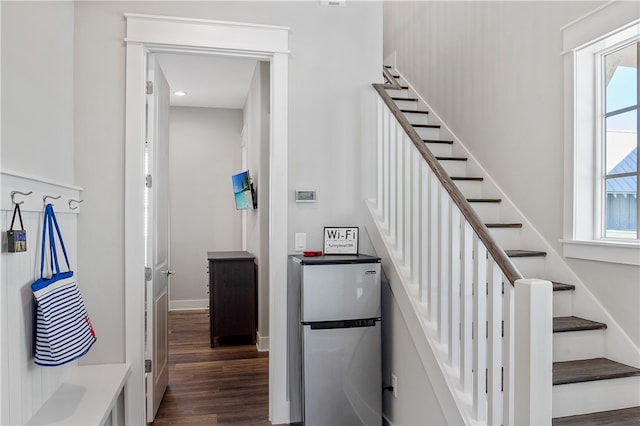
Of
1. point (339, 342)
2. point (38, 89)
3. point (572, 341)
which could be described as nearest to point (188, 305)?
point (339, 342)

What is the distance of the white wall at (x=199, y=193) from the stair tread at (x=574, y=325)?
4.78 metres

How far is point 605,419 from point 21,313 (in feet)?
8.36

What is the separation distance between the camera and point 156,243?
9.71 ft

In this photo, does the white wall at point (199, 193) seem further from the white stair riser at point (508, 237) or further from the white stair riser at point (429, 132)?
the white stair riser at point (508, 237)

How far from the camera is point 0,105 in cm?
164

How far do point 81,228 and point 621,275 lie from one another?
2.97 m

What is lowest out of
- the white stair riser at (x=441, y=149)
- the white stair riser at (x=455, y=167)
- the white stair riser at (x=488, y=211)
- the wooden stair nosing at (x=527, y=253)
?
the wooden stair nosing at (x=527, y=253)

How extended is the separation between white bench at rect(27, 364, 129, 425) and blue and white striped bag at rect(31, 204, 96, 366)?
24 centimetres

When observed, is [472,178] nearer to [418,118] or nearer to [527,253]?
[527,253]

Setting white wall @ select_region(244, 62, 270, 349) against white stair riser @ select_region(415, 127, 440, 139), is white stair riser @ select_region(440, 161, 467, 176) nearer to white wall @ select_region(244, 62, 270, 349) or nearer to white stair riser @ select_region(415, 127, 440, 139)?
white stair riser @ select_region(415, 127, 440, 139)

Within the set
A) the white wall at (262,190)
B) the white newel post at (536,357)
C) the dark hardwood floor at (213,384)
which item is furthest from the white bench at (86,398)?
the white wall at (262,190)

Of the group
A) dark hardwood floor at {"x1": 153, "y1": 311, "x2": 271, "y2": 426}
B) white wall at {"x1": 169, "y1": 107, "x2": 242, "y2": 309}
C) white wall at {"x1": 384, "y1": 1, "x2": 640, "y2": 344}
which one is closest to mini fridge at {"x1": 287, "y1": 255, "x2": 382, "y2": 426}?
dark hardwood floor at {"x1": 153, "y1": 311, "x2": 271, "y2": 426}

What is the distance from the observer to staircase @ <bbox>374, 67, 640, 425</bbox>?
2086 mm

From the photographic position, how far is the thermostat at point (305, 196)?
2871 millimetres
